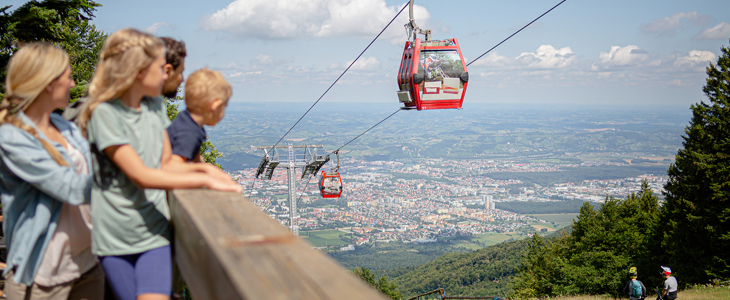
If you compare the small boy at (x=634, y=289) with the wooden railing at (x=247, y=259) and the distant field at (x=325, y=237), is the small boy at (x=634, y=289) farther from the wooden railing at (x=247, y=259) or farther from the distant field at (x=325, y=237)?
the distant field at (x=325, y=237)

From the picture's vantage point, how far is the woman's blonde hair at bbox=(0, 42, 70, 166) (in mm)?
1590

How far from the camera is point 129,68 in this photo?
1532 millimetres

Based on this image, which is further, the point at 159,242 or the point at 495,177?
the point at 495,177

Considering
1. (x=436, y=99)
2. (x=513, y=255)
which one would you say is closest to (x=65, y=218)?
(x=436, y=99)

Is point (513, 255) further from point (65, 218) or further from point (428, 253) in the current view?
point (65, 218)

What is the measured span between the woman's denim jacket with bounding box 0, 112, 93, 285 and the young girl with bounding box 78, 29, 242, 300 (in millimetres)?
93

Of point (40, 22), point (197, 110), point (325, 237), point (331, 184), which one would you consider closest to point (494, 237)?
point (325, 237)

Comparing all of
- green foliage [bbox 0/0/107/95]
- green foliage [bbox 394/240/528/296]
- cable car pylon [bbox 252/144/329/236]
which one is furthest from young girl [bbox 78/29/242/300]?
green foliage [bbox 394/240/528/296]

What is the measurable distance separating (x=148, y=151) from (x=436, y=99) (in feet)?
34.1

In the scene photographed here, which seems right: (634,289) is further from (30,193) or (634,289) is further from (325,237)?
(325,237)

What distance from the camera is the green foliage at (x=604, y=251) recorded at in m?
37.9

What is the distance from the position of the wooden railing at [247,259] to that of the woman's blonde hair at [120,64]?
1.34 feet

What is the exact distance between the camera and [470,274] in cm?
7250

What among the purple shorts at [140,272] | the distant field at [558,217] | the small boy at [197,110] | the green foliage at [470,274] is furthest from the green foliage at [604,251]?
the distant field at [558,217]
